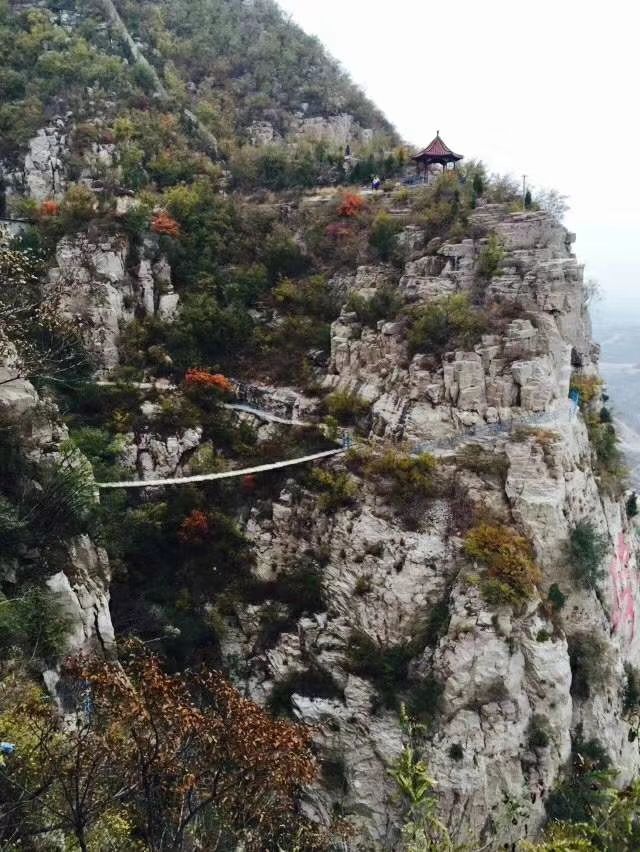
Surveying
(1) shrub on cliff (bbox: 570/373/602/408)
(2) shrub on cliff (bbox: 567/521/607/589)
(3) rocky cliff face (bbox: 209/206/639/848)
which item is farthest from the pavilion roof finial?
(2) shrub on cliff (bbox: 567/521/607/589)

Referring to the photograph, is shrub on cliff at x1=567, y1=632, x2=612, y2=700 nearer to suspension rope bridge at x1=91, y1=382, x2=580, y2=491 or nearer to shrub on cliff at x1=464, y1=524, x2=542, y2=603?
shrub on cliff at x1=464, y1=524, x2=542, y2=603

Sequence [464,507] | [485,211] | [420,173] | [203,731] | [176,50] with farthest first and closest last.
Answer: [176,50] < [420,173] < [485,211] < [464,507] < [203,731]

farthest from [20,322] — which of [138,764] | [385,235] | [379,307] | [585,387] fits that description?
[585,387]

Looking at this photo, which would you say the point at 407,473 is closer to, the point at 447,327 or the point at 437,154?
the point at 447,327

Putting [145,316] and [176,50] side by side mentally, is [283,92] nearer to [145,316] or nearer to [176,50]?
[176,50]

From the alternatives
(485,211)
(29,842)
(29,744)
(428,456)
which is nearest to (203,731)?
(29,744)

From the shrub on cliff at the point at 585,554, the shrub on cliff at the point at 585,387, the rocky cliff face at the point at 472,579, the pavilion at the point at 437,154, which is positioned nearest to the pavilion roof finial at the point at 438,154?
the pavilion at the point at 437,154

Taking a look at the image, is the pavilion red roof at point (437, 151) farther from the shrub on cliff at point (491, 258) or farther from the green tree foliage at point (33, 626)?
the green tree foliage at point (33, 626)
